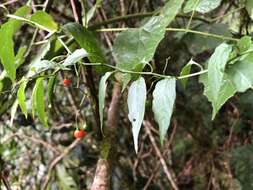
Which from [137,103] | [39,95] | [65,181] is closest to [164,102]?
[137,103]

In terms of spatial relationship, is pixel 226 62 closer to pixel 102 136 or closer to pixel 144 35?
pixel 144 35

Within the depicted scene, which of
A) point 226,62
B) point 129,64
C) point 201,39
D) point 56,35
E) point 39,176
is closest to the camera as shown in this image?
Result: point 226,62

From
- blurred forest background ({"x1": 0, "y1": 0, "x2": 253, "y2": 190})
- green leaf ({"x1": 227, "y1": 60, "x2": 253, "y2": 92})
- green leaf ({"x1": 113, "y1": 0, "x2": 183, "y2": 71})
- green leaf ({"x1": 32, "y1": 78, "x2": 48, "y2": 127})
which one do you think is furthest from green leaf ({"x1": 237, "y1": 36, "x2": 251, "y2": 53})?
blurred forest background ({"x1": 0, "y1": 0, "x2": 253, "y2": 190})

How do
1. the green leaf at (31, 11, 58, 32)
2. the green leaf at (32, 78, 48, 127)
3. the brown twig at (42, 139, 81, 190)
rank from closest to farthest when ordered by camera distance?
the green leaf at (32, 78, 48, 127) < the green leaf at (31, 11, 58, 32) < the brown twig at (42, 139, 81, 190)

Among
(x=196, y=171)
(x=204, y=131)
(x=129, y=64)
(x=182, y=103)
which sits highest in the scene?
(x=129, y=64)

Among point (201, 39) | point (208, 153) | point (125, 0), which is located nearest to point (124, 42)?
point (201, 39)

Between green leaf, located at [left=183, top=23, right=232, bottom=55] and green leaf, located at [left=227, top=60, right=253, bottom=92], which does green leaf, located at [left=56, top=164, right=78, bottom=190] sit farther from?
green leaf, located at [left=227, top=60, right=253, bottom=92]

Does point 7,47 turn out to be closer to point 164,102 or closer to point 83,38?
point 83,38
